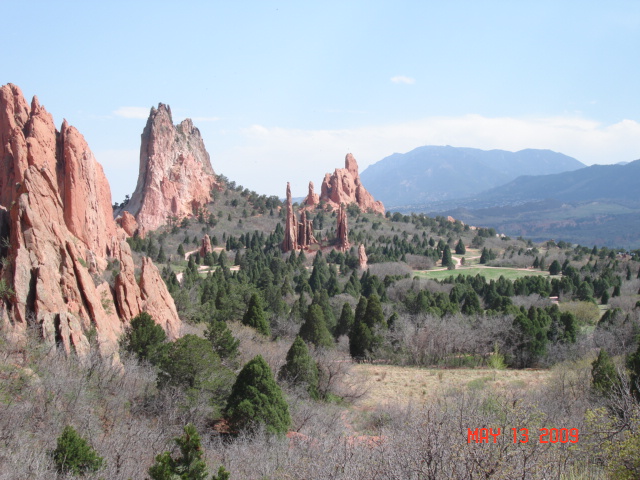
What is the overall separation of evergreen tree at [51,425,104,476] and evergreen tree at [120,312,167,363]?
10325 mm

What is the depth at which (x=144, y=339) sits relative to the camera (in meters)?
23.7

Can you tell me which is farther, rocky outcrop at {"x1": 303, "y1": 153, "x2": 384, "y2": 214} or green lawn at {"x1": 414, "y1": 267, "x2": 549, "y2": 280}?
rocky outcrop at {"x1": 303, "y1": 153, "x2": 384, "y2": 214}

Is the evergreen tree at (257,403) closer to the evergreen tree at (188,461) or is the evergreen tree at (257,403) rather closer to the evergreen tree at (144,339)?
the evergreen tree at (144,339)

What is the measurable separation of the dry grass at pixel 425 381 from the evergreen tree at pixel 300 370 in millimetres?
2636

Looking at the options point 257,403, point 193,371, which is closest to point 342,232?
point 193,371

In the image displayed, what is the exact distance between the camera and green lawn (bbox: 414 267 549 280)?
74.6 metres

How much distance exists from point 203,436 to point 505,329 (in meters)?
26.1

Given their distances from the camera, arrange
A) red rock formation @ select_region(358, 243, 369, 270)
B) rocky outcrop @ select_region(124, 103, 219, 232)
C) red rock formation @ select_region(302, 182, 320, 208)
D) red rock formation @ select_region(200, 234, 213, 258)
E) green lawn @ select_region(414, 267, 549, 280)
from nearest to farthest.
→ green lawn @ select_region(414, 267, 549, 280) → red rock formation @ select_region(358, 243, 369, 270) → red rock formation @ select_region(200, 234, 213, 258) → rocky outcrop @ select_region(124, 103, 219, 232) → red rock formation @ select_region(302, 182, 320, 208)

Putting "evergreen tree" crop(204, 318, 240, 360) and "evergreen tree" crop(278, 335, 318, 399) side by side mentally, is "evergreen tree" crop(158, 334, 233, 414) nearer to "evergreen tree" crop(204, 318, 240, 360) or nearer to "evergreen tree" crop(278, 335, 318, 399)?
"evergreen tree" crop(278, 335, 318, 399)

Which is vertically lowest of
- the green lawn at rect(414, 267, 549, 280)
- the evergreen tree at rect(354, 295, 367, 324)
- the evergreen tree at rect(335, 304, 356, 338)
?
the green lawn at rect(414, 267, 549, 280)

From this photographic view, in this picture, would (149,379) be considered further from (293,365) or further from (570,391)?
(570,391)

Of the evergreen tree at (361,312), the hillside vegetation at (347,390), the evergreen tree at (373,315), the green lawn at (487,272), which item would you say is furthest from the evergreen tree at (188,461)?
the green lawn at (487,272)

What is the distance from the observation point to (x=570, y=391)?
24078 millimetres

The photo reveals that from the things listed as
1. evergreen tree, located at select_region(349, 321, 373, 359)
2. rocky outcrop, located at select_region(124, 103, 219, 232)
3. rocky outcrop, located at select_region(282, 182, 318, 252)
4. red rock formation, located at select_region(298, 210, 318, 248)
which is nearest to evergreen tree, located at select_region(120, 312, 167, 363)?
evergreen tree, located at select_region(349, 321, 373, 359)
